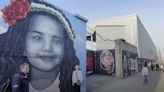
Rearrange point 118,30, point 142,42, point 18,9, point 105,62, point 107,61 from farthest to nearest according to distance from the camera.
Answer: point 142,42, point 118,30, point 105,62, point 107,61, point 18,9

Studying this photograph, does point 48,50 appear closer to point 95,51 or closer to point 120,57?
point 120,57

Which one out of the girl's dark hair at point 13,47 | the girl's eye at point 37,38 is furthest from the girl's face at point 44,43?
the girl's dark hair at point 13,47

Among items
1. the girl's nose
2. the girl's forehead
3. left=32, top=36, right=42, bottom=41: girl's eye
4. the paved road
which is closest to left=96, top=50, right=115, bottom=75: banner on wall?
the paved road

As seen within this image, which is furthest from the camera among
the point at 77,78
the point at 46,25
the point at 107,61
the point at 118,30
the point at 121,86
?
the point at 118,30

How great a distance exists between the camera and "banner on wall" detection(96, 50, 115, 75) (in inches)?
1109

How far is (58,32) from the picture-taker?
11.2 metres

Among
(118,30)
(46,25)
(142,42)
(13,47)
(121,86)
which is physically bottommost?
(121,86)

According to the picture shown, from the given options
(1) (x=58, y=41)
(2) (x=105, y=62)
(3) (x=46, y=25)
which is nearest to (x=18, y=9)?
(3) (x=46, y=25)

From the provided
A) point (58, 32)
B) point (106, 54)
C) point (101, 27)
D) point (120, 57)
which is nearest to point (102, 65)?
point (106, 54)

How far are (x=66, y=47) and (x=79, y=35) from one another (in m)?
1.71

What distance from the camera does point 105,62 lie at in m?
29.5

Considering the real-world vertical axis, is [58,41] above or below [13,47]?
above

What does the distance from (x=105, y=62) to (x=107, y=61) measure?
1.56 ft

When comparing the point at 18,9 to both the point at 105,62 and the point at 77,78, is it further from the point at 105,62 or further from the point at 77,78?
the point at 105,62
